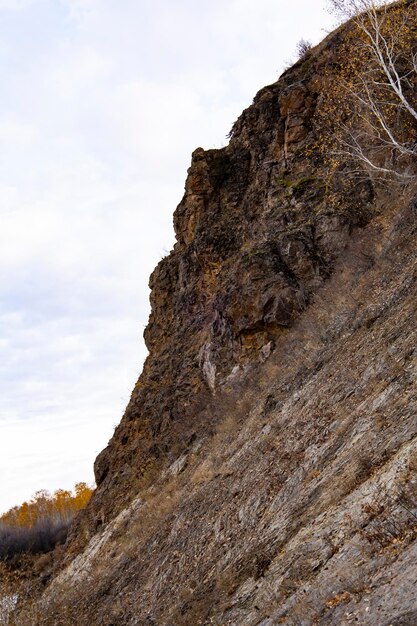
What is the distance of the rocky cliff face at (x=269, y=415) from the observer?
7.67 m

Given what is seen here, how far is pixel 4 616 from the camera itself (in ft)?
51.1

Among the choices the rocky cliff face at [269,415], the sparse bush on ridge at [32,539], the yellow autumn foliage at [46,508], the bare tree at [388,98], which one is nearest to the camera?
the rocky cliff face at [269,415]

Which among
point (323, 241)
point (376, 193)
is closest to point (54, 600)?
point (323, 241)

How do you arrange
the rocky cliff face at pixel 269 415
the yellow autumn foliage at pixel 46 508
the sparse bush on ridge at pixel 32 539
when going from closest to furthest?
the rocky cliff face at pixel 269 415
the sparse bush on ridge at pixel 32 539
the yellow autumn foliage at pixel 46 508

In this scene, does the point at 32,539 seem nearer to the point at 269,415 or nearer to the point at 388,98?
the point at 269,415

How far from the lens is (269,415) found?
15.7 metres

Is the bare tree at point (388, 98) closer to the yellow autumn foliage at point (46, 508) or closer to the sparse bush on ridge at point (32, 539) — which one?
the sparse bush on ridge at point (32, 539)

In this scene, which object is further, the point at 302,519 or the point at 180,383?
the point at 180,383

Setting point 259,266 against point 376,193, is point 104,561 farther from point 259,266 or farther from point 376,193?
point 376,193

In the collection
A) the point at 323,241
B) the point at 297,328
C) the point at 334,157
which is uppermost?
the point at 334,157

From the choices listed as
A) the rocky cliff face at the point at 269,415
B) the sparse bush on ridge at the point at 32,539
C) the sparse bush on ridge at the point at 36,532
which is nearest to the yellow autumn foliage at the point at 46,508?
the sparse bush on ridge at the point at 36,532

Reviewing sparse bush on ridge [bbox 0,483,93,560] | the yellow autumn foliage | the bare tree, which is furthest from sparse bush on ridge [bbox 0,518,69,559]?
the bare tree

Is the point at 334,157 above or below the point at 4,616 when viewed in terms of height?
above

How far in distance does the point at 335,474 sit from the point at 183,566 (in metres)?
4.90
